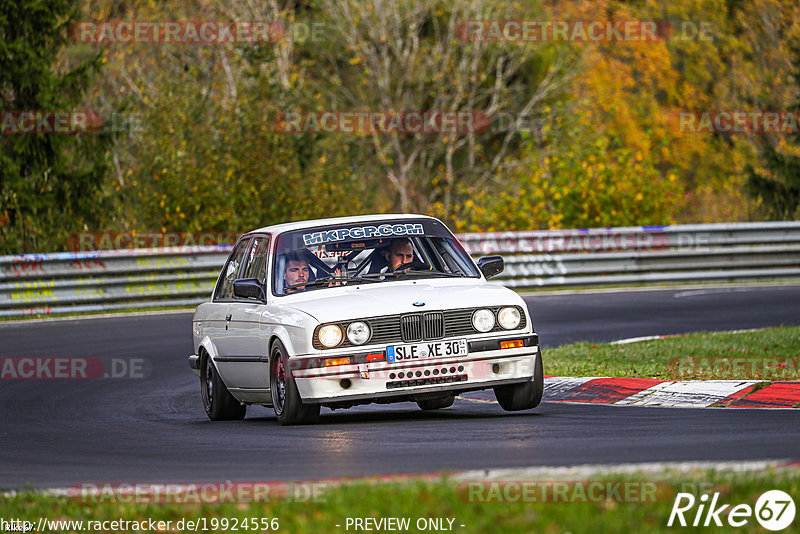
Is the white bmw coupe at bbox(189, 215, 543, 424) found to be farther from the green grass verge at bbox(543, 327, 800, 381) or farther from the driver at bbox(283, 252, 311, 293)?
the green grass verge at bbox(543, 327, 800, 381)

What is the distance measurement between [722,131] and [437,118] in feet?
60.5

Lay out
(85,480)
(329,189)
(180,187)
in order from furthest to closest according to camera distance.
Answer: (329,189)
(180,187)
(85,480)

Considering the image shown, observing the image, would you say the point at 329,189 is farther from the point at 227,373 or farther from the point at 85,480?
the point at 85,480

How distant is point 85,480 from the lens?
7820 mm

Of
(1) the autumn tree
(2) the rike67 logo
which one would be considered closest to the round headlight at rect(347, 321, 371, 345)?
(2) the rike67 logo

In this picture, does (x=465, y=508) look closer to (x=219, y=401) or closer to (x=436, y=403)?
(x=436, y=403)

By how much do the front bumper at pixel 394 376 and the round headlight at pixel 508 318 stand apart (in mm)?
192

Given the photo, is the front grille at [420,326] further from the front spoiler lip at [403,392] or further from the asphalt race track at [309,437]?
the asphalt race track at [309,437]

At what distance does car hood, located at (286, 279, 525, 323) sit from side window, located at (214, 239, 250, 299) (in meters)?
1.69

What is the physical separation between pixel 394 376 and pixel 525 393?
3.77 ft

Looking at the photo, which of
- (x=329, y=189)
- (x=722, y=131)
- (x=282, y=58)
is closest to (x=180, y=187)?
(x=329, y=189)

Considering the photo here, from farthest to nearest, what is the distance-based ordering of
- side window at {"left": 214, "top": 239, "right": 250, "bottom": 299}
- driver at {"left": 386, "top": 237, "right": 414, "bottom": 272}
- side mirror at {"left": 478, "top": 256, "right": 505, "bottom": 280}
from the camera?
side window at {"left": 214, "top": 239, "right": 250, "bottom": 299} → side mirror at {"left": 478, "top": 256, "right": 505, "bottom": 280} → driver at {"left": 386, "top": 237, "right": 414, "bottom": 272}

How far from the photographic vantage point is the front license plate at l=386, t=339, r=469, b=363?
384 inches

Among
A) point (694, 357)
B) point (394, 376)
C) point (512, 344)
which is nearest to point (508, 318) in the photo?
point (512, 344)
